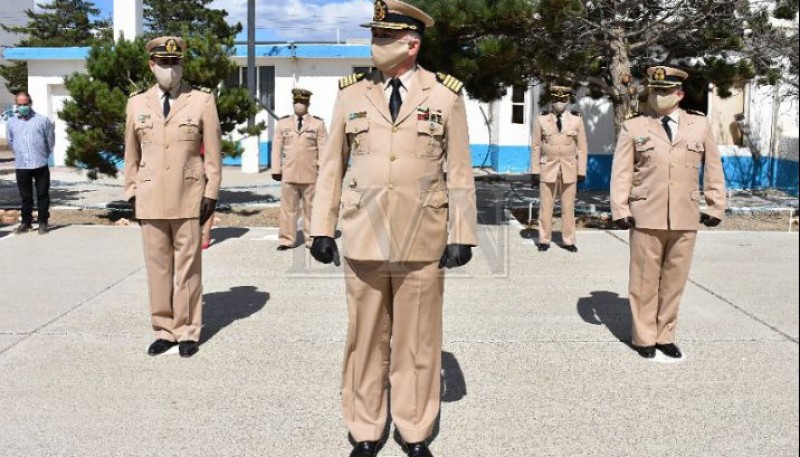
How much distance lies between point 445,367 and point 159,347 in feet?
6.30

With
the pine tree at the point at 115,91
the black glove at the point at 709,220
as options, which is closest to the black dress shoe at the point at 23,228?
the pine tree at the point at 115,91

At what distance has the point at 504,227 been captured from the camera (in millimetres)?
11484

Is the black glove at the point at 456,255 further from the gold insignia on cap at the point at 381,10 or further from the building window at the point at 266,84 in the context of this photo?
the building window at the point at 266,84

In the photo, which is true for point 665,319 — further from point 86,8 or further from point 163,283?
point 86,8

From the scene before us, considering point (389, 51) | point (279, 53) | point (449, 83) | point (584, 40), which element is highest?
point (279, 53)

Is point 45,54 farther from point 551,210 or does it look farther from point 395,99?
point 395,99

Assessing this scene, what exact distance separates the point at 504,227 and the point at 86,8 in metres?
40.5

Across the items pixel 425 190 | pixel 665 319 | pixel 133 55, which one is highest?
pixel 133 55

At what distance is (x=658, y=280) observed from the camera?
5375 millimetres

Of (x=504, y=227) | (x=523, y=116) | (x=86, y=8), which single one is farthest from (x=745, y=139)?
(x=86, y=8)

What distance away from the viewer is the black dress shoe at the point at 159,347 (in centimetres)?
529

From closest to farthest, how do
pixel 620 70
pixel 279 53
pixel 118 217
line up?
pixel 620 70
pixel 118 217
pixel 279 53

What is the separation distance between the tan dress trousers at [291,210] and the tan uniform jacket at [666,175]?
4.84 meters

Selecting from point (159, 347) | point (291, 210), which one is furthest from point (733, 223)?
point (159, 347)
